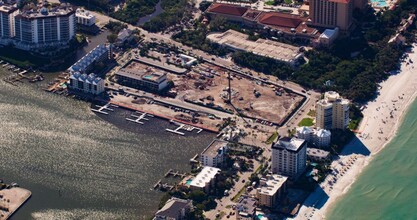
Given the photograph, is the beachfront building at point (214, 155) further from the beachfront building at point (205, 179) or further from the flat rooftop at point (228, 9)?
the flat rooftop at point (228, 9)

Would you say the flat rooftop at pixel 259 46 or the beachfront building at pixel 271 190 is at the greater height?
the beachfront building at pixel 271 190

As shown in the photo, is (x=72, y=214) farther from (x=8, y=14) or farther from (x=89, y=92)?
(x=8, y=14)

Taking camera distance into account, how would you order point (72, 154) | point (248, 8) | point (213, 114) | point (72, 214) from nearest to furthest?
point (72, 214) < point (72, 154) < point (213, 114) < point (248, 8)

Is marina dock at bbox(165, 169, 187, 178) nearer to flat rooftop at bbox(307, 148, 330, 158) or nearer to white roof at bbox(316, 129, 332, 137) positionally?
flat rooftop at bbox(307, 148, 330, 158)

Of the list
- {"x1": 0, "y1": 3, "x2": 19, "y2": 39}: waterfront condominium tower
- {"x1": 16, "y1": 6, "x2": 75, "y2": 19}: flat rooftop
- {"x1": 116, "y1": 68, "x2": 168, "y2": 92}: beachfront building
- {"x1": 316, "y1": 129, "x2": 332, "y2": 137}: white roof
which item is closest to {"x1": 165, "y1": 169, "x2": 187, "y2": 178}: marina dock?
{"x1": 316, "y1": 129, "x2": 332, "y2": 137}: white roof

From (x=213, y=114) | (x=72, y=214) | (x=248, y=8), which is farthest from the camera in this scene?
(x=248, y=8)

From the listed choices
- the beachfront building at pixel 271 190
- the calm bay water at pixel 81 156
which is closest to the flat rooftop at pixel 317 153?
the beachfront building at pixel 271 190

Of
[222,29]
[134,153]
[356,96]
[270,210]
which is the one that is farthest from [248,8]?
[270,210]
